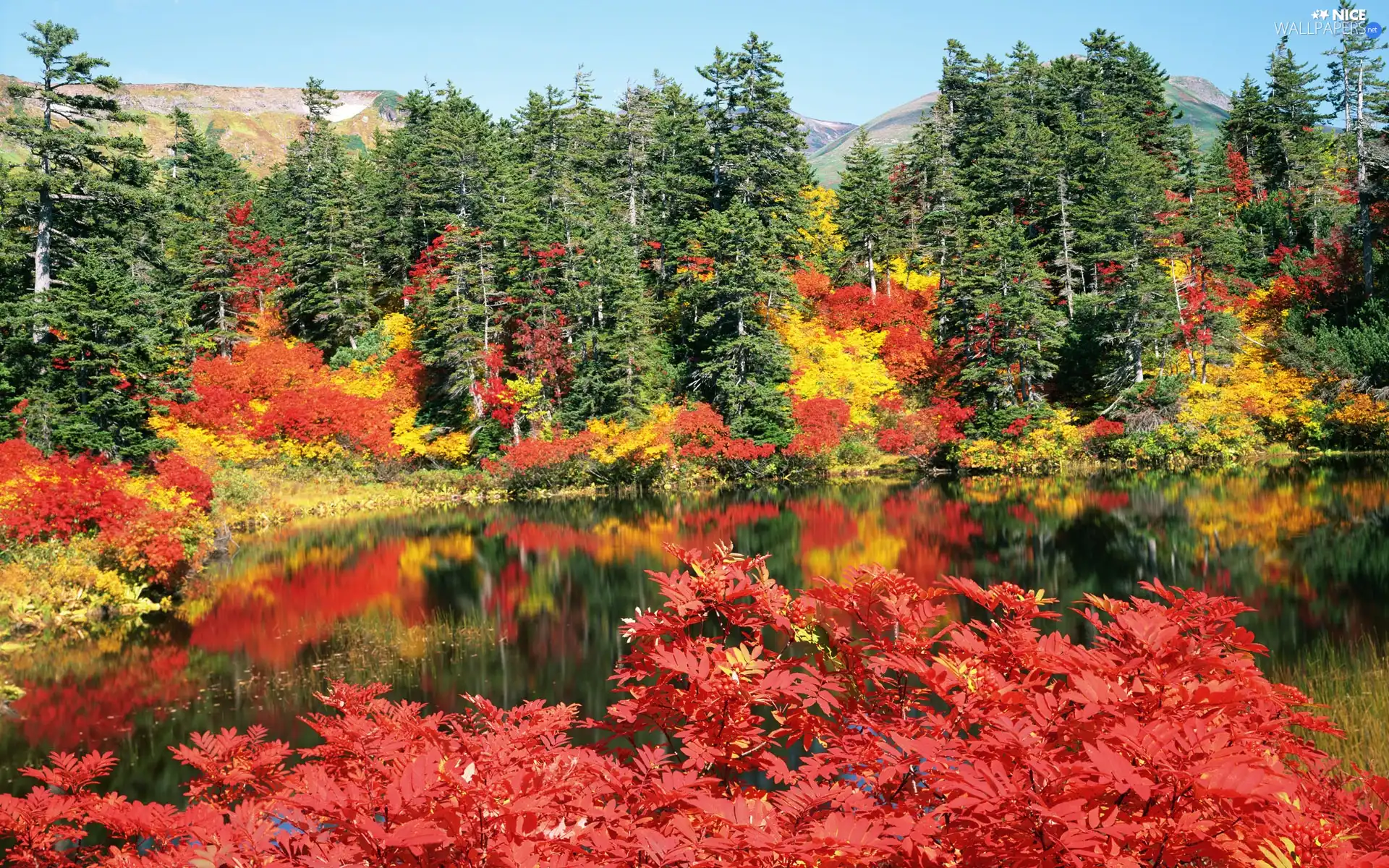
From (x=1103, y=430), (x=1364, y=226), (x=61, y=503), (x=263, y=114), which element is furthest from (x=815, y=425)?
(x=263, y=114)

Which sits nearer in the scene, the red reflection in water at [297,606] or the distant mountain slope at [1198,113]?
the red reflection in water at [297,606]

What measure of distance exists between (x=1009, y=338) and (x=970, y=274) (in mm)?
3318

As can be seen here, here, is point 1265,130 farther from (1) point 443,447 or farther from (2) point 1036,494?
(1) point 443,447

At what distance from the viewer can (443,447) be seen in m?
34.6

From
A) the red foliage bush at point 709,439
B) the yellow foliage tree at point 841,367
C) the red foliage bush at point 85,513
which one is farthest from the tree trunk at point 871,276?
the red foliage bush at point 85,513

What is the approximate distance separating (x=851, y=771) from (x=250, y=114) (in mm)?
189732

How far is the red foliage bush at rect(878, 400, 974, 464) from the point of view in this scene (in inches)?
1249

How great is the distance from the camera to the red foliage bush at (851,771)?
8.17ft

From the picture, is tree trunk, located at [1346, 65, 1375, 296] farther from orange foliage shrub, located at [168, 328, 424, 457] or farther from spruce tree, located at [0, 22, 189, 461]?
spruce tree, located at [0, 22, 189, 461]

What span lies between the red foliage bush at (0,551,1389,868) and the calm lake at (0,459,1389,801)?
137cm

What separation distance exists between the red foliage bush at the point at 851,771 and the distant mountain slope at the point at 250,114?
13853cm

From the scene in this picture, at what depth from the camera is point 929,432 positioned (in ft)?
105

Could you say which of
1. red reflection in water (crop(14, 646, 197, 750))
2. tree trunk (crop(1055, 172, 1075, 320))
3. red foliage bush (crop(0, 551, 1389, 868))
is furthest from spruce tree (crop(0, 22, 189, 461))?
tree trunk (crop(1055, 172, 1075, 320))

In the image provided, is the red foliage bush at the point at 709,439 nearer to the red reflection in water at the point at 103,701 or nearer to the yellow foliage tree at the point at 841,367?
the yellow foliage tree at the point at 841,367
